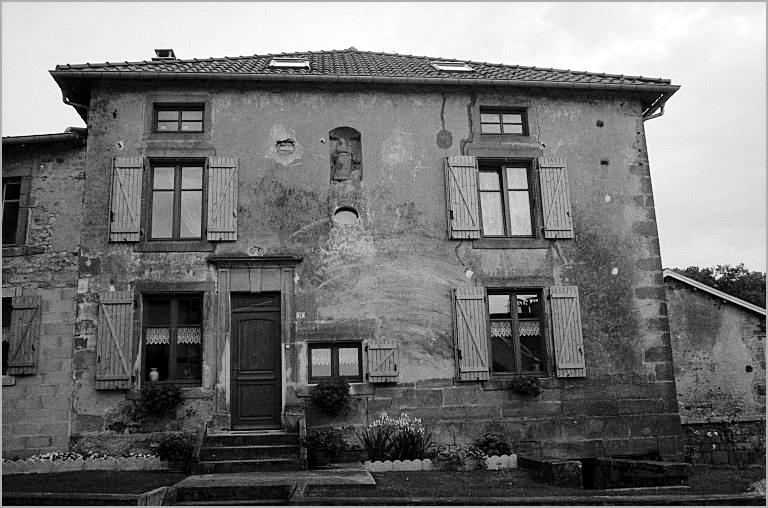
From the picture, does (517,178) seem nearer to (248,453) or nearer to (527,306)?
(527,306)

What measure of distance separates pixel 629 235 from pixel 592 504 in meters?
6.15

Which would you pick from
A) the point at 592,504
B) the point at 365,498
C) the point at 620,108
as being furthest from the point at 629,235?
the point at 365,498

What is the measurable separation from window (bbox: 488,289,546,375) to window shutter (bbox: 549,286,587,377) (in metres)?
0.27

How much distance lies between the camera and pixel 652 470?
849cm

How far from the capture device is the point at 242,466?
30.7 ft

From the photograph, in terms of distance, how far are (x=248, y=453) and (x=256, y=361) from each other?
166 centimetres

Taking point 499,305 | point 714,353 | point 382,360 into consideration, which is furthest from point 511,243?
point 714,353

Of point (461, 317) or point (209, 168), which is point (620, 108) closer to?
point (461, 317)

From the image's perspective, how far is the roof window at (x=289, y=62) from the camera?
40.9 feet

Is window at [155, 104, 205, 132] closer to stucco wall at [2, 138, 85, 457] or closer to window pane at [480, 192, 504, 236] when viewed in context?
stucco wall at [2, 138, 85, 457]

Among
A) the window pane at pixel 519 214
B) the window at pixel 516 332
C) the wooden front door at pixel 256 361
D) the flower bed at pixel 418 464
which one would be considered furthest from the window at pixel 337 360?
the window pane at pixel 519 214

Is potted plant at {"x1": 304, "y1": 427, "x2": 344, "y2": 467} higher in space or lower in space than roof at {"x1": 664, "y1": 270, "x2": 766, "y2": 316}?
lower

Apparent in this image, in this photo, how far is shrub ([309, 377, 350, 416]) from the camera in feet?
34.6

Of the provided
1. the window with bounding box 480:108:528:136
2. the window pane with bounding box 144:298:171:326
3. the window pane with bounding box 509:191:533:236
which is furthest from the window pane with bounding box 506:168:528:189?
the window pane with bounding box 144:298:171:326
